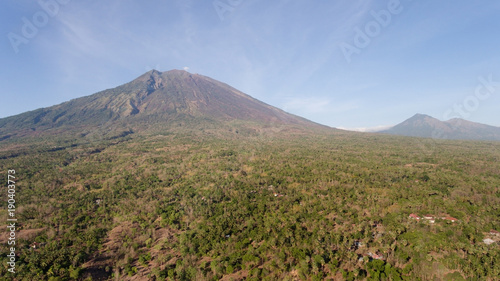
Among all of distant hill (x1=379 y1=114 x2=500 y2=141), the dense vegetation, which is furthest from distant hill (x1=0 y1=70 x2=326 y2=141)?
distant hill (x1=379 y1=114 x2=500 y2=141)

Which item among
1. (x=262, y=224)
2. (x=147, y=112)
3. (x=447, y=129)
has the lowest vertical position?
(x=262, y=224)

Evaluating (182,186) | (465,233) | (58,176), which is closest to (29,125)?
(58,176)

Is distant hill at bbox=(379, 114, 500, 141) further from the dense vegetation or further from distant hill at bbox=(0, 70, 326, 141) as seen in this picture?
the dense vegetation

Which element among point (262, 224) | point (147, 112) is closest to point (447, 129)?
point (262, 224)

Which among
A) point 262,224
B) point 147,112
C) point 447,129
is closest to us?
point 262,224

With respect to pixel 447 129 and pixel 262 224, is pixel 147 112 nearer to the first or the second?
pixel 262 224
